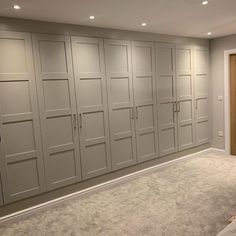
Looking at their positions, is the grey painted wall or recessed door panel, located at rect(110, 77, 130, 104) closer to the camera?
recessed door panel, located at rect(110, 77, 130, 104)

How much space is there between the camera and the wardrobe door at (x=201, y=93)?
461cm

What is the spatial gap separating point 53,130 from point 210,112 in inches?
127

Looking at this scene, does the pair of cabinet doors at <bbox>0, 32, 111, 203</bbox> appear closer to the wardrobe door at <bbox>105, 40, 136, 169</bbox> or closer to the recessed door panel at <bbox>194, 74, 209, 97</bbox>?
the wardrobe door at <bbox>105, 40, 136, 169</bbox>

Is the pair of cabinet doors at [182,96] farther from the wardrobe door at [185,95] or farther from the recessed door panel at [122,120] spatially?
the recessed door panel at [122,120]

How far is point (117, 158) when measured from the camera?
366cm

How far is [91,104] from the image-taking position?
11.0ft

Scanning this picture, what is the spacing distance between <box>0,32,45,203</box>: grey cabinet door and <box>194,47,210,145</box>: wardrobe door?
2.98 meters

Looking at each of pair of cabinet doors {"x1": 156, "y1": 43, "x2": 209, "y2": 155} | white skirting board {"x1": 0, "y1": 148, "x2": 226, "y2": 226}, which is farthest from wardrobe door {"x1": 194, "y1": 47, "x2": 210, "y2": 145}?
white skirting board {"x1": 0, "y1": 148, "x2": 226, "y2": 226}

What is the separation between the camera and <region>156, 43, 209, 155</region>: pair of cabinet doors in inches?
163

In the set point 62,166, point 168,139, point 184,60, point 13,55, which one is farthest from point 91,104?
point 184,60

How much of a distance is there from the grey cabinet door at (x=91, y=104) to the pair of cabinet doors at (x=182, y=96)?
1.09 meters

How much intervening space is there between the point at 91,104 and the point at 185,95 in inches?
75.5

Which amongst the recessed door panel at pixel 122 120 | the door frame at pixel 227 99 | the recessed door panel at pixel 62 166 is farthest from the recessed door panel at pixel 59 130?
the door frame at pixel 227 99

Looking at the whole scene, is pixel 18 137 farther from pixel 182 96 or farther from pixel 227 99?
pixel 227 99
